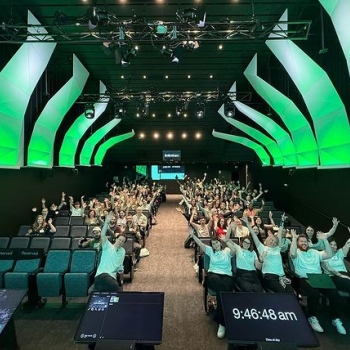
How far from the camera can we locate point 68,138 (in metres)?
12.9

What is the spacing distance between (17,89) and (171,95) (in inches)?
265

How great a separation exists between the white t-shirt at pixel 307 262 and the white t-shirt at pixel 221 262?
1.15 metres

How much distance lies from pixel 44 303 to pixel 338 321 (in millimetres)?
4632

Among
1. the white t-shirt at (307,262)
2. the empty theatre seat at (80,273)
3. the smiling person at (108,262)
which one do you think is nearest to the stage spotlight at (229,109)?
the white t-shirt at (307,262)

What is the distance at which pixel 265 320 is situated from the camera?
7.15 ft

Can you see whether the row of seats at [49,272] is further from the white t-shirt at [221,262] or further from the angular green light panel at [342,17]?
the angular green light panel at [342,17]

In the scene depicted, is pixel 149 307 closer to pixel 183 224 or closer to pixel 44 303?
pixel 44 303

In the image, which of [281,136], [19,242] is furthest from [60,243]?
[281,136]

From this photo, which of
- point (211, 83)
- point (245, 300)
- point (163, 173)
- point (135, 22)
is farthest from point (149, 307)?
point (163, 173)

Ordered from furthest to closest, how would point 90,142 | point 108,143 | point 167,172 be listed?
1. point 167,172
2. point 108,143
3. point 90,142

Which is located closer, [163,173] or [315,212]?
[315,212]

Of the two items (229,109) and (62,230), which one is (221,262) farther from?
(229,109)

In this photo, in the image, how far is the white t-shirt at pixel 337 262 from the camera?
A: 4.73 metres

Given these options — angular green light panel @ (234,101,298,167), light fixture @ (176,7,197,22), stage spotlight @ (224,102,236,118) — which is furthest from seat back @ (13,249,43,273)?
stage spotlight @ (224,102,236,118)
